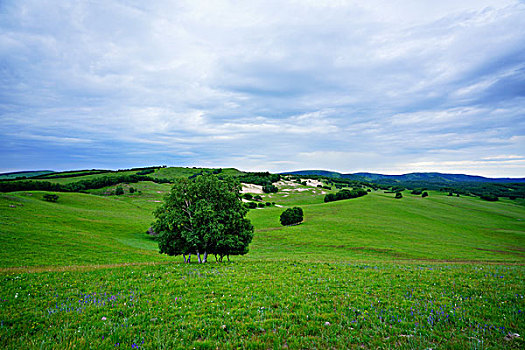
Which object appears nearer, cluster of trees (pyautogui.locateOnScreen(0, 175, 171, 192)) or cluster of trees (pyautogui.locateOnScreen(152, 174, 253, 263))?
cluster of trees (pyautogui.locateOnScreen(152, 174, 253, 263))

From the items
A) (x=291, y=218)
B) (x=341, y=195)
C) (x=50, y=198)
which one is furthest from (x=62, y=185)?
(x=341, y=195)

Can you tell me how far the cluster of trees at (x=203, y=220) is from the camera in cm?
2527

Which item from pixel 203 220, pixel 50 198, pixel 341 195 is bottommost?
pixel 341 195

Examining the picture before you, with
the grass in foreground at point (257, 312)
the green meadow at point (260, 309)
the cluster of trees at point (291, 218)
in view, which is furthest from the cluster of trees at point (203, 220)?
the cluster of trees at point (291, 218)

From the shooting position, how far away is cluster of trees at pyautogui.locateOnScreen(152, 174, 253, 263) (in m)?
25.3

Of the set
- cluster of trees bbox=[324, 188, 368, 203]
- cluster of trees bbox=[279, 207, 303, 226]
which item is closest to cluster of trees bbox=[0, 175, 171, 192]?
→ cluster of trees bbox=[279, 207, 303, 226]

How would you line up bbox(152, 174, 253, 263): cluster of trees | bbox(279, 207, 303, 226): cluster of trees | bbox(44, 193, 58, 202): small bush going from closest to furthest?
bbox(152, 174, 253, 263): cluster of trees, bbox(44, 193, 58, 202): small bush, bbox(279, 207, 303, 226): cluster of trees

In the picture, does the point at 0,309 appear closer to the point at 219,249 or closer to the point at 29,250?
the point at 219,249

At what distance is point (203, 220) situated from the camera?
25.9 metres

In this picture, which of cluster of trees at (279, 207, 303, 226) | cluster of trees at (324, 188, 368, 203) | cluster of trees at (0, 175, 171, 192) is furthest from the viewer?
cluster of trees at (324, 188, 368, 203)

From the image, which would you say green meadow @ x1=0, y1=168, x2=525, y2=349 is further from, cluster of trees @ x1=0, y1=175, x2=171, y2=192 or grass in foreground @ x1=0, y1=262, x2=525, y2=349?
cluster of trees @ x1=0, y1=175, x2=171, y2=192

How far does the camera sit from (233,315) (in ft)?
32.2

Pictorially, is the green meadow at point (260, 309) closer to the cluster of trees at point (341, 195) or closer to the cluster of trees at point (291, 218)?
the cluster of trees at point (291, 218)

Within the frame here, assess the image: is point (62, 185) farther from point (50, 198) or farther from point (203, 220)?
point (203, 220)
